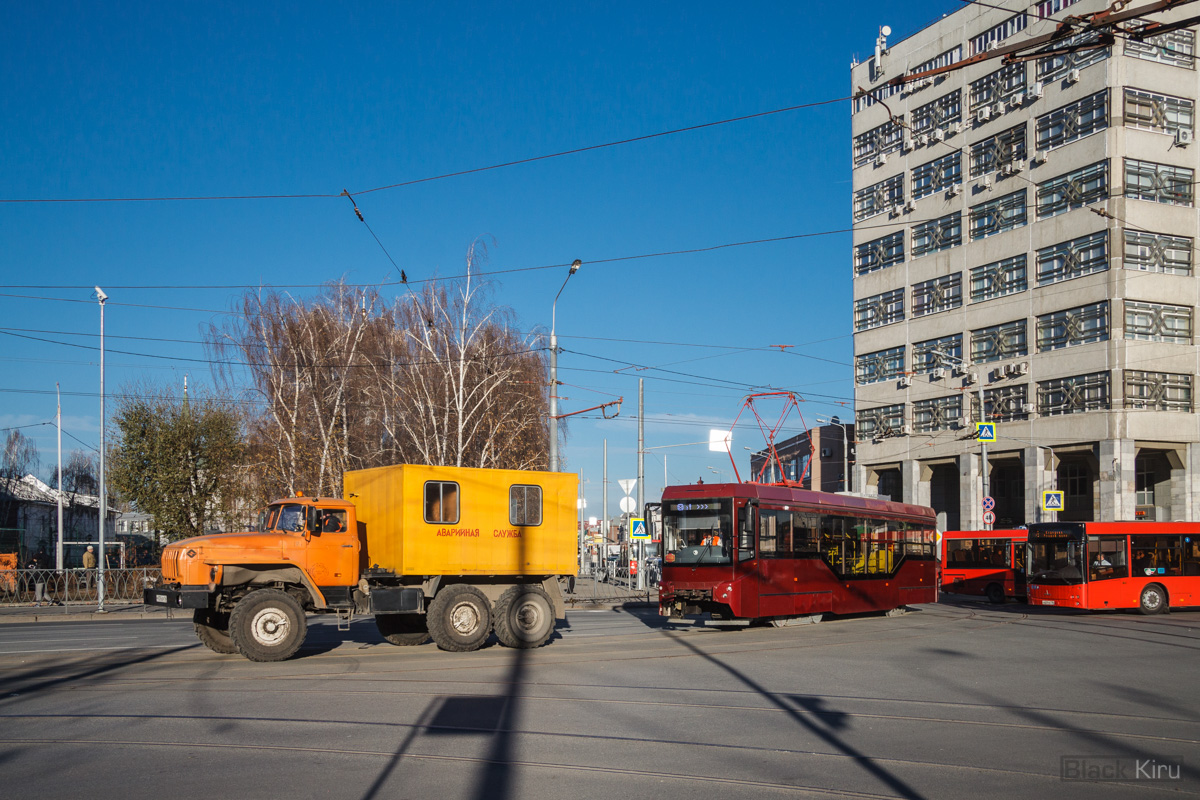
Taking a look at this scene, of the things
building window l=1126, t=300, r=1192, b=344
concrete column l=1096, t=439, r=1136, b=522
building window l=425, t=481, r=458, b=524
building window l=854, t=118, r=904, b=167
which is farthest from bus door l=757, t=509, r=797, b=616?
building window l=854, t=118, r=904, b=167

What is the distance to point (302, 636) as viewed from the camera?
15.1 m

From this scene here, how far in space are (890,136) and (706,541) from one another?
41.2 m

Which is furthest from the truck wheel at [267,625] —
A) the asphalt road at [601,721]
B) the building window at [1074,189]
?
the building window at [1074,189]

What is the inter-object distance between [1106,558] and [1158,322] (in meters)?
20.5

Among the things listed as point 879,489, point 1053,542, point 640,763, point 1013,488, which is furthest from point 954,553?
point 640,763

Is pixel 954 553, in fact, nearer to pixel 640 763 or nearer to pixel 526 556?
pixel 526 556

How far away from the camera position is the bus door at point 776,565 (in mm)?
20438

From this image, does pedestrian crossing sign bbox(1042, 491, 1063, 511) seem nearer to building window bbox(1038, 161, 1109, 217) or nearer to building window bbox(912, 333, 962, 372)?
building window bbox(912, 333, 962, 372)

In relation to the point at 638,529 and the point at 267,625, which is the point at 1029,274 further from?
the point at 267,625

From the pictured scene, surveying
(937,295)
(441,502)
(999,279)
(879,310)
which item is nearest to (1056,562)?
(441,502)

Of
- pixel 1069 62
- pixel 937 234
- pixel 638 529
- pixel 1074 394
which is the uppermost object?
pixel 1069 62

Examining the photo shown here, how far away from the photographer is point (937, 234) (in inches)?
2035

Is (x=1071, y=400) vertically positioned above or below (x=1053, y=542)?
above

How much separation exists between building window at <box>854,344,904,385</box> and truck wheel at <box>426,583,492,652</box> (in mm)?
41925
